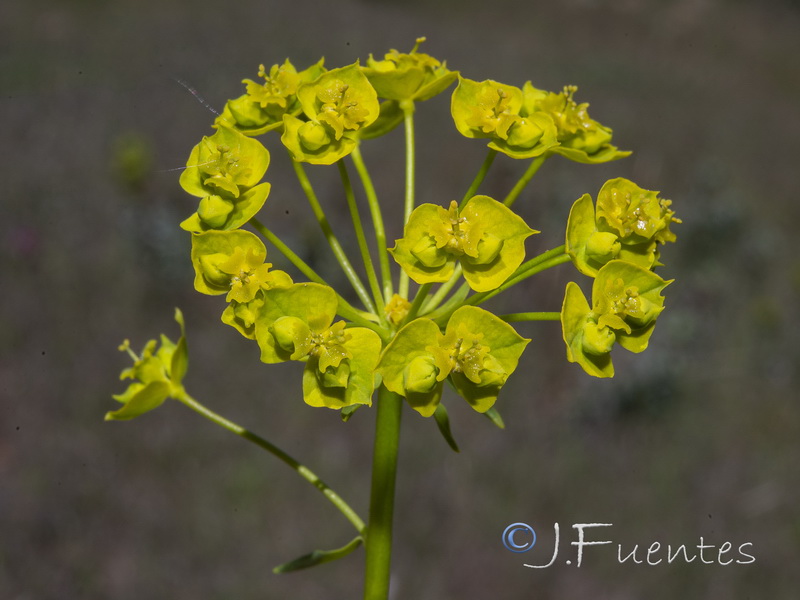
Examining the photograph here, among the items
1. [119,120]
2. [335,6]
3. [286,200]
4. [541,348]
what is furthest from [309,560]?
[335,6]

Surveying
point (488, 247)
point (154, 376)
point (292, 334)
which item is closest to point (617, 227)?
point (488, 247)

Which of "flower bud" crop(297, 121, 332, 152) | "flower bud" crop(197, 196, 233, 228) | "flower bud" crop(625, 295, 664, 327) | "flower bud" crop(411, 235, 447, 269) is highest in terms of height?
"flower bud" crop(297, 121, 332, 152)

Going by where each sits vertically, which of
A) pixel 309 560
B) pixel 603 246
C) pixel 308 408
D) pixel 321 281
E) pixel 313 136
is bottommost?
pixel 308 408

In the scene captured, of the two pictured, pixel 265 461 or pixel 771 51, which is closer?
pixel 265 461

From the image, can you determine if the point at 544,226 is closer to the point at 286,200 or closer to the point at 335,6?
the point at 286,200

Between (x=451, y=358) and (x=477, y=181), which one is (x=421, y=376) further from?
(x=477, y=181)

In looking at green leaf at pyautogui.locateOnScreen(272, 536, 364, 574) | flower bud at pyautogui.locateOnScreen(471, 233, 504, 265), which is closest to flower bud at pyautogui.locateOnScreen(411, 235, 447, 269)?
flower bud at pyautogui.locateOnScreen(471, 233, 504, 265)

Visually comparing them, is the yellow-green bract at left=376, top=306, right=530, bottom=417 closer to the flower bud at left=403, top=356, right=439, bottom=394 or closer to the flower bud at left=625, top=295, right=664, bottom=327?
the flower bud at left=403, top=356, right=439, bottom=394
